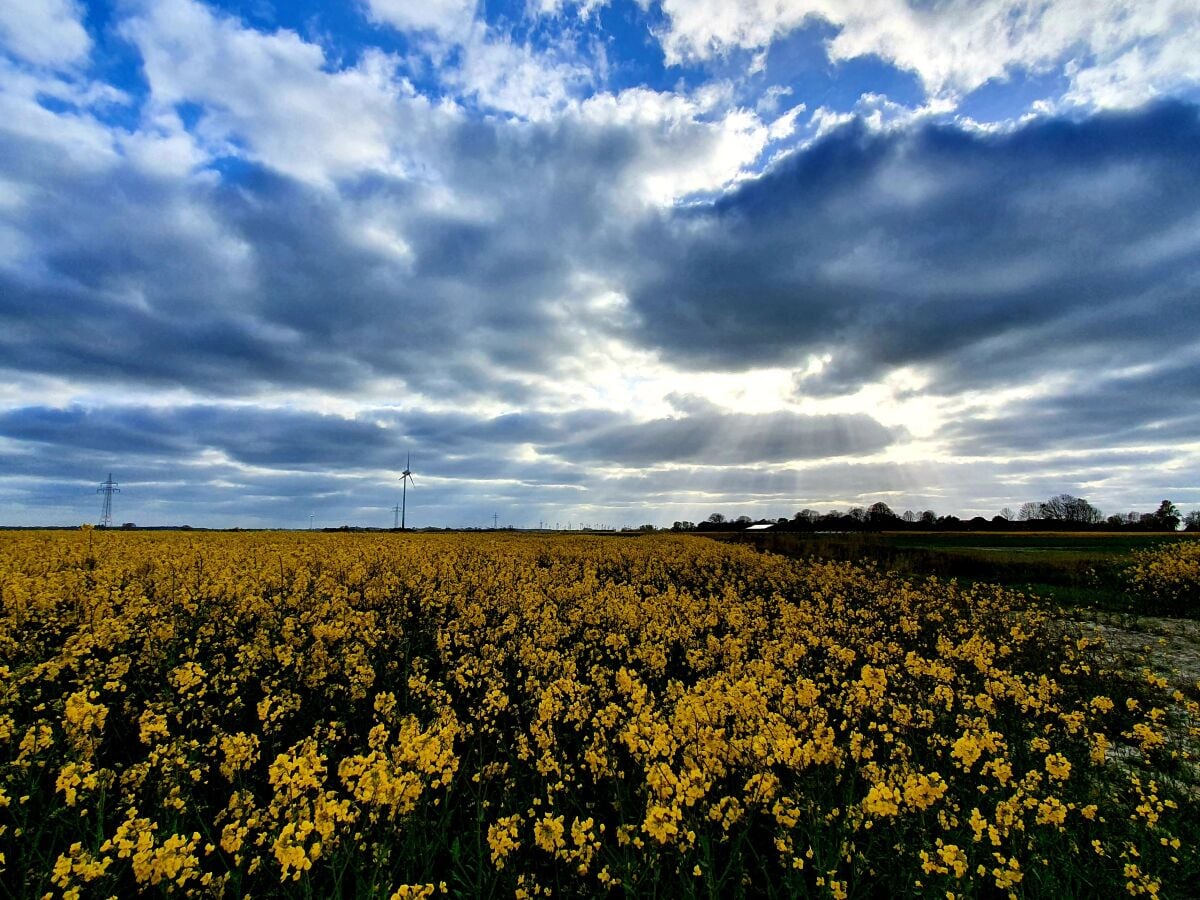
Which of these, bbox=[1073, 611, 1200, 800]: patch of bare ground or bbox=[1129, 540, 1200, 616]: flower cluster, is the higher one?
bbox=[1129, 540, 1200, 616]: flower cluster

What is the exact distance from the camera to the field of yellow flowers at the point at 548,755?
176 inches

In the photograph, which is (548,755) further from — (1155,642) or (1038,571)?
(1038,571)

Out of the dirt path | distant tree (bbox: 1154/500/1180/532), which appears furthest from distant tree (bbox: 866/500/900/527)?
the dirt path

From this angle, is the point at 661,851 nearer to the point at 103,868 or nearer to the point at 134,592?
the point at 103,868

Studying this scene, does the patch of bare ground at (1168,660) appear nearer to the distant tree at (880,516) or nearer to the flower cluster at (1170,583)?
the flower cluster at (1170,583)

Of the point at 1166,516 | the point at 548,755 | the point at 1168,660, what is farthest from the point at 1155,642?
the point at 1166,516

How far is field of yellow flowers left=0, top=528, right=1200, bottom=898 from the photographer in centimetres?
447

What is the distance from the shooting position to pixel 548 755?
5.69 m

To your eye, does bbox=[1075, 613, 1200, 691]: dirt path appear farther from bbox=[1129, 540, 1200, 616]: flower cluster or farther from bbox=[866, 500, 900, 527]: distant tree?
bbox=[866, 500, 900, 527]: distant tree

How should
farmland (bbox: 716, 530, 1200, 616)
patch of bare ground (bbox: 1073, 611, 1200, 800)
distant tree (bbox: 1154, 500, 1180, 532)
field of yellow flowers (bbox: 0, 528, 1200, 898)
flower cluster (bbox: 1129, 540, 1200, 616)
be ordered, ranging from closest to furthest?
field of yellow flowers (bbox: 0, 528, 1200, 898), patch of bare ground (bbox: 1073, 611, 1200, 800), flower cluster (bbox: 1129, 540, 1200, 616), farmland (bbox: 716, 530, 1200, 616), distant tree (bbox: 1154, 500, 1180, 532)

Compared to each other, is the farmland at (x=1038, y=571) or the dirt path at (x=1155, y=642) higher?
the farmland at (x=1038, y=571)

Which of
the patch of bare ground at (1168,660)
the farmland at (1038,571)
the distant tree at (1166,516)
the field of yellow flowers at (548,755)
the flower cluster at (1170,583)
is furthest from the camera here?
the distant tree at (1166,516)

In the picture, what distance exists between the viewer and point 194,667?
6.87m

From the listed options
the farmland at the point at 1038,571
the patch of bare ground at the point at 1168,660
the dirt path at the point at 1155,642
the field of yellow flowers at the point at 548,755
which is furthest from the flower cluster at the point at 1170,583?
the field of yellow flowers at the point at 548,755
